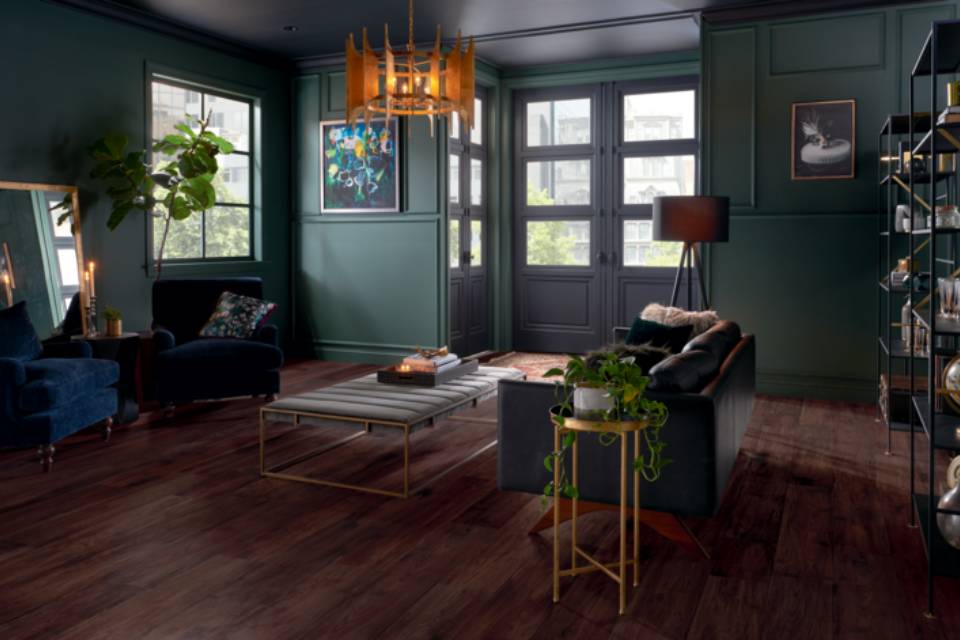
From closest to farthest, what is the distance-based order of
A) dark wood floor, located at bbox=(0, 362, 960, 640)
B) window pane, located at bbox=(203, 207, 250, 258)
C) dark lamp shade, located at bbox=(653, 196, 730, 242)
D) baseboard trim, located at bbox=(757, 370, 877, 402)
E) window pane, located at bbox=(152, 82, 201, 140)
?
dark wood floor, located at bbox=(0, 362, 960, 640), dark lamp shade, located at bbox=(653, 196, 730, 242), baseboard trim, located at bbox=(757, 370, 877, 402), window pane, located at bbox=(152, 82, 201, 140), window pane, located at bbox=(203, 207, 250, 258)

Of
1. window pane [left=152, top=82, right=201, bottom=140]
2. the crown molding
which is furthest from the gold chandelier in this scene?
window pane [left=152, top=82, right=201, bottom=140]

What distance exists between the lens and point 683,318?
4.78 meters

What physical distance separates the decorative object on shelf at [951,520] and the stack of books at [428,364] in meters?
2.56

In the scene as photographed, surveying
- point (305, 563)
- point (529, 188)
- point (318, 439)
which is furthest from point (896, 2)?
point (305, 563)

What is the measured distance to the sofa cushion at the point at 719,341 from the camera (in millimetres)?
3639

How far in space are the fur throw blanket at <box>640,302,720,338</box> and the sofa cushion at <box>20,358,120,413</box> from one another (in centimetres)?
312

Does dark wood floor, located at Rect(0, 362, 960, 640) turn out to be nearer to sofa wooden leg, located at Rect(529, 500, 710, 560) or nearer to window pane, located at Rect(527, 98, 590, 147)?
sofa wooden leg, located at Rect(529, 500, 710, 560)

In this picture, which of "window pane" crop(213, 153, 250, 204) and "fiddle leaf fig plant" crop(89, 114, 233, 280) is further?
"window pane" crop(213, 153, 250, 204)

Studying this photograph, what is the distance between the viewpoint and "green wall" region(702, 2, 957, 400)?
593cm

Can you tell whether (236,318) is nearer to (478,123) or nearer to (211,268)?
(211,268)

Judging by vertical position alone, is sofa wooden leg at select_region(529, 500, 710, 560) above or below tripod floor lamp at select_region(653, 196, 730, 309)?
below

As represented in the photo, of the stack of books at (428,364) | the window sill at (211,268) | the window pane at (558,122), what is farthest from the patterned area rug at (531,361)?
the stack of books at (428,364)

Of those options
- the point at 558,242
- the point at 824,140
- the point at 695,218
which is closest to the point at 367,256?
the point at 558,242

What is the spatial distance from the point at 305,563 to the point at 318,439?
6.33ft
